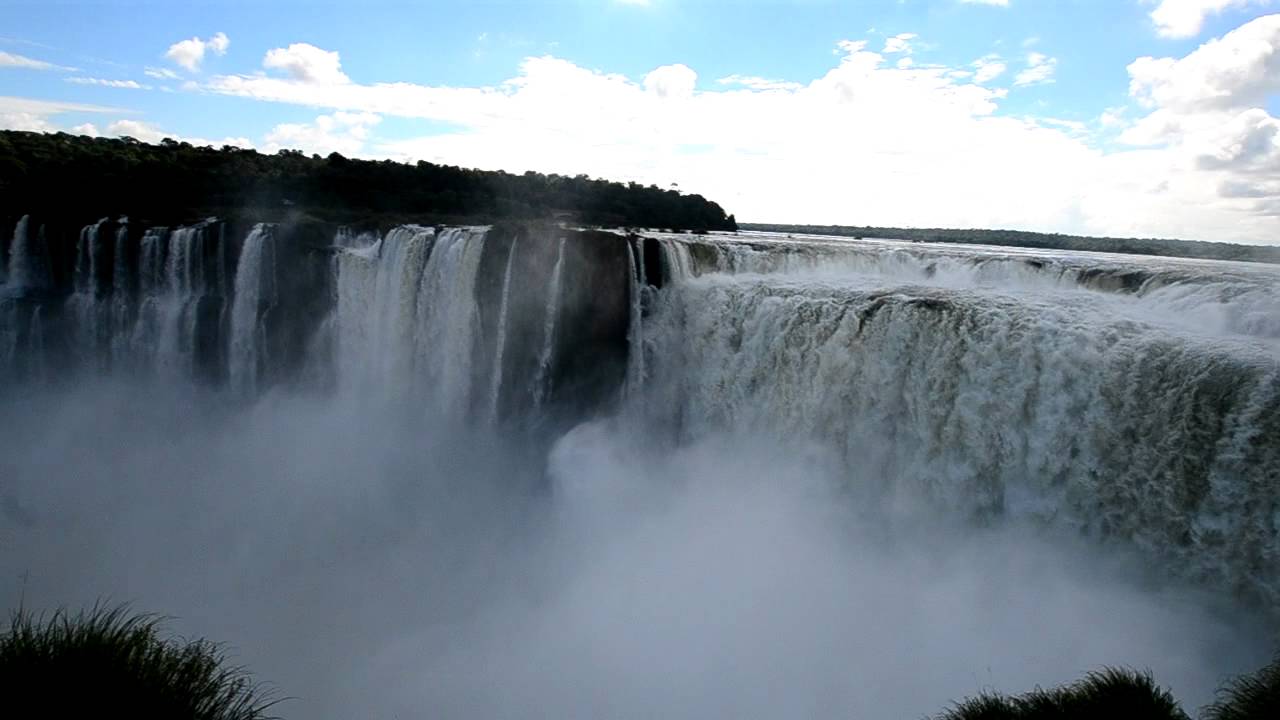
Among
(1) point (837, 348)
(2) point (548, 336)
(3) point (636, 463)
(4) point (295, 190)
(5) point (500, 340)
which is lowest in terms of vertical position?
(3) point (636, 463)

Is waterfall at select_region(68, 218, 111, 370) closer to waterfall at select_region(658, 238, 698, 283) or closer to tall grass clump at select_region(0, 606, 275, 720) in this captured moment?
waterfall at select_region(658, 238, 698, 283)

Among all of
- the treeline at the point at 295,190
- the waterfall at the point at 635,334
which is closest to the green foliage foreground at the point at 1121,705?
the waterfall at the point at 635,334

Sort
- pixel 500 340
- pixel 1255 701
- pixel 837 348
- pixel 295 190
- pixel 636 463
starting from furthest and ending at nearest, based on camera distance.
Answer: pixel 295 190 < pixel 500 340 < pixel 636 463 < pixel 837 348 < pixel 1255 701

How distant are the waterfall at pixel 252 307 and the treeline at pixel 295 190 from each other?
11.0ft

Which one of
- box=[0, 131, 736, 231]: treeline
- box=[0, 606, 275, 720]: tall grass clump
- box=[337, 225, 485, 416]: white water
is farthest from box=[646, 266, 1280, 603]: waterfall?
box=[0, 131, 736, 231]: treeline

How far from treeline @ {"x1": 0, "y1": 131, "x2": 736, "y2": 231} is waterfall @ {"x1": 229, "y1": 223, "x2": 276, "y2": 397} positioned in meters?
3.34

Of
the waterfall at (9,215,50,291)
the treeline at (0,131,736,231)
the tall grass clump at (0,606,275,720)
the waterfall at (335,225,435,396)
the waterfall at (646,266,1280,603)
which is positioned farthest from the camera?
the treeline at (0,131,736,231)

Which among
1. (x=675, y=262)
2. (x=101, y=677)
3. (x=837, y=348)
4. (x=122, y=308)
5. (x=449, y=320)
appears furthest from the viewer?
(x=122, y=308)

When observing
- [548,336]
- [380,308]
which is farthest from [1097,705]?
[380,308]

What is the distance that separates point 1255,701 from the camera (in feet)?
18.3

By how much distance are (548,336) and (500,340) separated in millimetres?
1312

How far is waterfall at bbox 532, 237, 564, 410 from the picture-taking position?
15.6 m

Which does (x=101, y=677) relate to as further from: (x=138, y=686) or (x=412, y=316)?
(x=412, y=316)

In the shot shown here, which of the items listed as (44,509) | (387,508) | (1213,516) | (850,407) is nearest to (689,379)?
(850,407)
